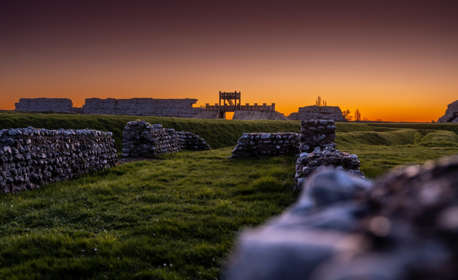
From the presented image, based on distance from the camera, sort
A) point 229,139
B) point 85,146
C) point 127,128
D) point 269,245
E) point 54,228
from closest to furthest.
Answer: point 269,245 → point 54,228 → point 85,146 → point 127,128 → point 229,139

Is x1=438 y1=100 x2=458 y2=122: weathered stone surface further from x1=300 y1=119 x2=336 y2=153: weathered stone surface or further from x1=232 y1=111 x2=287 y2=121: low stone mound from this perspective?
x1=300 y1=119 x2=336 y2=153: weathered stone surface

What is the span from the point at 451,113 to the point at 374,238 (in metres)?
101

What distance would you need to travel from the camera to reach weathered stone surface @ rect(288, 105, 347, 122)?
92875mm

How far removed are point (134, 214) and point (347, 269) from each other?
23.6ft

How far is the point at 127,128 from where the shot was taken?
20188mm

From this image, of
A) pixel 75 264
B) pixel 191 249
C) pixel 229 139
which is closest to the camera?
pixel 75 264

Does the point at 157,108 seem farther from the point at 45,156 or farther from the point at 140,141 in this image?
the point at 45,156

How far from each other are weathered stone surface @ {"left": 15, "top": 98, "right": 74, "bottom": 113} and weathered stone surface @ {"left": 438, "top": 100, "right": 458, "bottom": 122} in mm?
92208

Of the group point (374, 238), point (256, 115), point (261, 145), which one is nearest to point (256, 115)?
point (256, 115)

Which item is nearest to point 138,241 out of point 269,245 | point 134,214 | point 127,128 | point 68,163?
point 134,214

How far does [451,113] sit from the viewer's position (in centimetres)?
8519

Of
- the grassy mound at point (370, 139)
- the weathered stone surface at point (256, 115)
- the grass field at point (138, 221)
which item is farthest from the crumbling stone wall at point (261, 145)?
the weathered stone surface at point (256, 115)

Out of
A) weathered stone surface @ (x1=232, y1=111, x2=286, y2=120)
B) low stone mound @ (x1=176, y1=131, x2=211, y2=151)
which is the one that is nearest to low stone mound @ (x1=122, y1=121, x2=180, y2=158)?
low stone mound @ (x1=176, y1=131, x2=211, y2=151)

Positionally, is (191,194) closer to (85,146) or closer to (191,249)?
(191,249)
